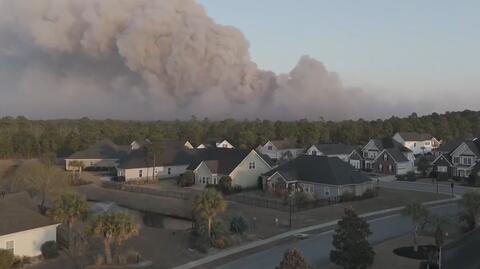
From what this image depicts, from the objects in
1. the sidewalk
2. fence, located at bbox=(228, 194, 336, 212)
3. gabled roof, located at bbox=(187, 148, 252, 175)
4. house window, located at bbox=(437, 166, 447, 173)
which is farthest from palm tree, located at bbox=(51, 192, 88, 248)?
house window, located at bbox=(437, 166, 447, 173)

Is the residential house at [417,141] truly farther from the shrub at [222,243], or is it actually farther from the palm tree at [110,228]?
the palm tree at [110,228]

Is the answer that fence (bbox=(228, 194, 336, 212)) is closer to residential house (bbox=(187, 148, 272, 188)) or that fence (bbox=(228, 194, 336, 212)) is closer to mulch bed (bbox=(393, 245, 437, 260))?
residential house (bbox=(187, 148, 272, 188))

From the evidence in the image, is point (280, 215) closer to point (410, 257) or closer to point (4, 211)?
point (410, 257)

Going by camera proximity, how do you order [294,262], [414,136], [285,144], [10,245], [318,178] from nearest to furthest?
[294,262] → [10,245] → [318,178] → [285,144] → [414,136]

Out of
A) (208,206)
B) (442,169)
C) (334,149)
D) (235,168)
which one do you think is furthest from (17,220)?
(334,149)

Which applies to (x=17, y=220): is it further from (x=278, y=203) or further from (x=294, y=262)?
(x=278, y=203)

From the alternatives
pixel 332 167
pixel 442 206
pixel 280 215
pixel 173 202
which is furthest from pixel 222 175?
pixel 442 206
